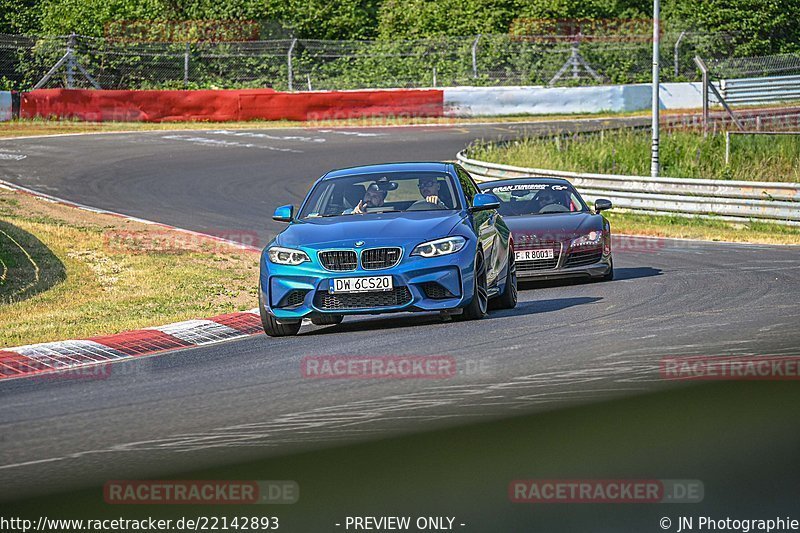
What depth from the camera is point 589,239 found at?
610 inches

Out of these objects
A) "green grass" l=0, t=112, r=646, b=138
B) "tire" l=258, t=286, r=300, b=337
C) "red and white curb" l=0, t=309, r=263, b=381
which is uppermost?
"green grass" l=0, t=112, r=646, b=138

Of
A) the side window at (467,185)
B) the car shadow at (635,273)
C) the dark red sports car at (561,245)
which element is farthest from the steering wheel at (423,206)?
the car shadow at (635,273)

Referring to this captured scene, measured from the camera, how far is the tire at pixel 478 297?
37.5ft

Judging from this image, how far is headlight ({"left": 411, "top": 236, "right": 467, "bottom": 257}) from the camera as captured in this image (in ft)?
36.2

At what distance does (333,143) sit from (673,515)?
32.7 metres

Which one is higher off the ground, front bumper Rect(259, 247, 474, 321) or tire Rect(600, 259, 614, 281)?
front bumper Rect(259, 247, 474, 321)

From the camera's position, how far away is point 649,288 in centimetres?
1460

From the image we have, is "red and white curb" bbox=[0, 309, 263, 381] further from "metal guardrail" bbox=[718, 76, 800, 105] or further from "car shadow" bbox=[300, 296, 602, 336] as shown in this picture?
"metal guardrail" bbox=[718, 76, 800, 105]

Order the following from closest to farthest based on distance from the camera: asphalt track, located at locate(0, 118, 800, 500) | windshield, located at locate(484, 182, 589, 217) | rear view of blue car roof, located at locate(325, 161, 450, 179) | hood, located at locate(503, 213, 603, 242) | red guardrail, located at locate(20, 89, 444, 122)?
asphalt track, located at locate(0, 118, 800, 500)
rear view of blue car roof, located at locate(325, 161, 450, 179)
hood, located at locate(503, 213, 603, 242)
windshield, located at locate(484, 182, 589, 217)
red guardrail, located at locate(20, 89, 444, 122)

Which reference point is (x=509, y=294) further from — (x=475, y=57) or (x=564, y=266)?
(x=475, y=57)

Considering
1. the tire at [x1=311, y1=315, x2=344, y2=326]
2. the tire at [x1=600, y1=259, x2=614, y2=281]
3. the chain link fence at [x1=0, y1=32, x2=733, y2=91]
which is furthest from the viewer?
the chain link fence at [x1=0, y1=32, x2=733, y2=91]

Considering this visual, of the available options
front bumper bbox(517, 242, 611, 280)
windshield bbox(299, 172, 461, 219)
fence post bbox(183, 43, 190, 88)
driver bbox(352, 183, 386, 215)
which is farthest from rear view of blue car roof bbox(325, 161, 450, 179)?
fence post bbox(183, 43, 190, 88)

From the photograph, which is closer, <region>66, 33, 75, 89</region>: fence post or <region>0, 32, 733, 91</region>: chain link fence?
<region>66, 33, 75, 89</region>: fence post

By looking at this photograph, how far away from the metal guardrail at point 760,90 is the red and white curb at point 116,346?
134ft
